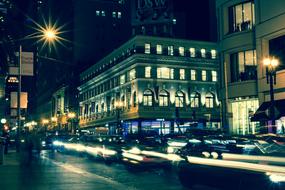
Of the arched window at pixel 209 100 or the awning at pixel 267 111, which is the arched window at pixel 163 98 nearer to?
the arched window at pixel 209 100

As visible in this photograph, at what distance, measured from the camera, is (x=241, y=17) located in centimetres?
3681

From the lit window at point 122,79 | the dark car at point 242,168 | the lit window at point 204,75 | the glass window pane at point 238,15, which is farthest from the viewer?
the lit window at point 122,79

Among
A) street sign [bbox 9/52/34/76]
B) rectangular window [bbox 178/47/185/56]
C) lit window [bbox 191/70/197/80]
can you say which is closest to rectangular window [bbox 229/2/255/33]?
street sign [bbox 9/52/34/76]

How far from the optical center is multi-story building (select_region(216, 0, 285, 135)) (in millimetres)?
31656

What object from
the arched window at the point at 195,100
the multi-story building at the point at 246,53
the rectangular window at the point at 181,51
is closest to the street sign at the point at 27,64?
the multi-story building at the point at 246,53

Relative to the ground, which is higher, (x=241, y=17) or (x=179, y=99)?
(x=241, y=17)

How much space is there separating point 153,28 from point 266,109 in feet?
158

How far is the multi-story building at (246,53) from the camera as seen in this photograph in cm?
3166

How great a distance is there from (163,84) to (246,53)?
3003 cm

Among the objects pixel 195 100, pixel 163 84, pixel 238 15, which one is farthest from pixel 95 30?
pixel 238 15

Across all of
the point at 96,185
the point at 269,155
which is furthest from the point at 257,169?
the point at 96,185

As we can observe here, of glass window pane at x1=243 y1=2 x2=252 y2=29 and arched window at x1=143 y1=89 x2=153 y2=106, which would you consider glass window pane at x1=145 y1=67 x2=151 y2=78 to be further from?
glass window pane at x1=243 y1=2 x2=252 y2=29

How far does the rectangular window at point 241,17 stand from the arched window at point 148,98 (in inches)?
1101

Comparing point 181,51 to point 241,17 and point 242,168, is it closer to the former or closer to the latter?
point 241,17
